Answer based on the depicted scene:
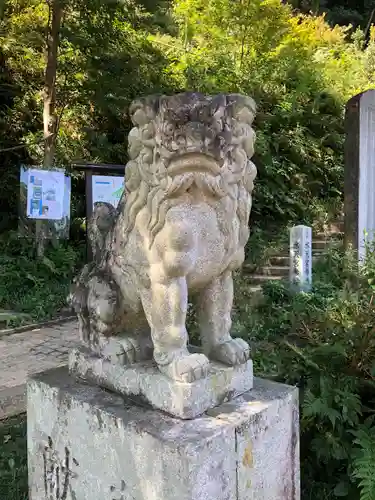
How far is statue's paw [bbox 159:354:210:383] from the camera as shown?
1.53 m

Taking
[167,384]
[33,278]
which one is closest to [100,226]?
[167,384]

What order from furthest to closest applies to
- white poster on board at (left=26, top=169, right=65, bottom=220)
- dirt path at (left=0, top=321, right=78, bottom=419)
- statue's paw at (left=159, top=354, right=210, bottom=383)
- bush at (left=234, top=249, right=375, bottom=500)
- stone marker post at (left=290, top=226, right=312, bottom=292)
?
1. white poster on board at (left=26, top=169, right=65, bottom=220)
2. stone marker post at (left=290, top=226, right=312, bottom=292)
3. dirt path at (left=0, top=321, right=78, bottom=419)
4. bush at (left=234, top=249, right=375, bottom=500)
5. statue's paw at (left=159, top=354, right=210, bottom=383)

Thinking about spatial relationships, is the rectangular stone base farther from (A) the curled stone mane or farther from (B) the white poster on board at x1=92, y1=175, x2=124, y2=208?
(B) the white poster on board at x1=92, y1=175, x2=124, y2=208

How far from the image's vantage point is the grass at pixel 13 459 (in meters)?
2.37

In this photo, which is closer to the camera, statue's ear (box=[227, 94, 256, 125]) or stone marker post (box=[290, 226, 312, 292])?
statue's ear (box=[227, 94, 256, 125])

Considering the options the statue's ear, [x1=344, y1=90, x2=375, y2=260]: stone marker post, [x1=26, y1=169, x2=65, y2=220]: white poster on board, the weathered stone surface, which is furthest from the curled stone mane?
[x1=26, y1=169, x2=65, y2=220]: white poster on board

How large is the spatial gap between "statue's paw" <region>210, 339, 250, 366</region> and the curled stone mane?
430mm

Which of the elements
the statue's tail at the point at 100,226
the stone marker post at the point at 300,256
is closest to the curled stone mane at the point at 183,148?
the statue's tail at the point at 100,226

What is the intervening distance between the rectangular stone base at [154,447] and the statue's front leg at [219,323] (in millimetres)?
168

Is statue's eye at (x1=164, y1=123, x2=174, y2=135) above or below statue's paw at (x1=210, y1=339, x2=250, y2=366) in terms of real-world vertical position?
above

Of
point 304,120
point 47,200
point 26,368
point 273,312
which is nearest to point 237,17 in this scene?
point 304,120

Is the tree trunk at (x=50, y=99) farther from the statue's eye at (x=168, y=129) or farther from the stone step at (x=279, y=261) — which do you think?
the statue's eye at (x=168, y=129)

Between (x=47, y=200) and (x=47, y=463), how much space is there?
4.92 m

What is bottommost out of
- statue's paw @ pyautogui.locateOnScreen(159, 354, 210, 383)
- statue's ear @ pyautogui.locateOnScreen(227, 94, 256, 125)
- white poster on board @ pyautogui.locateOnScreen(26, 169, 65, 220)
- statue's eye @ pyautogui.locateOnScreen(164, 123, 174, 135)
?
statue's paw @ pyautogui.locateOnScreen(159, 354, 210, 383)
